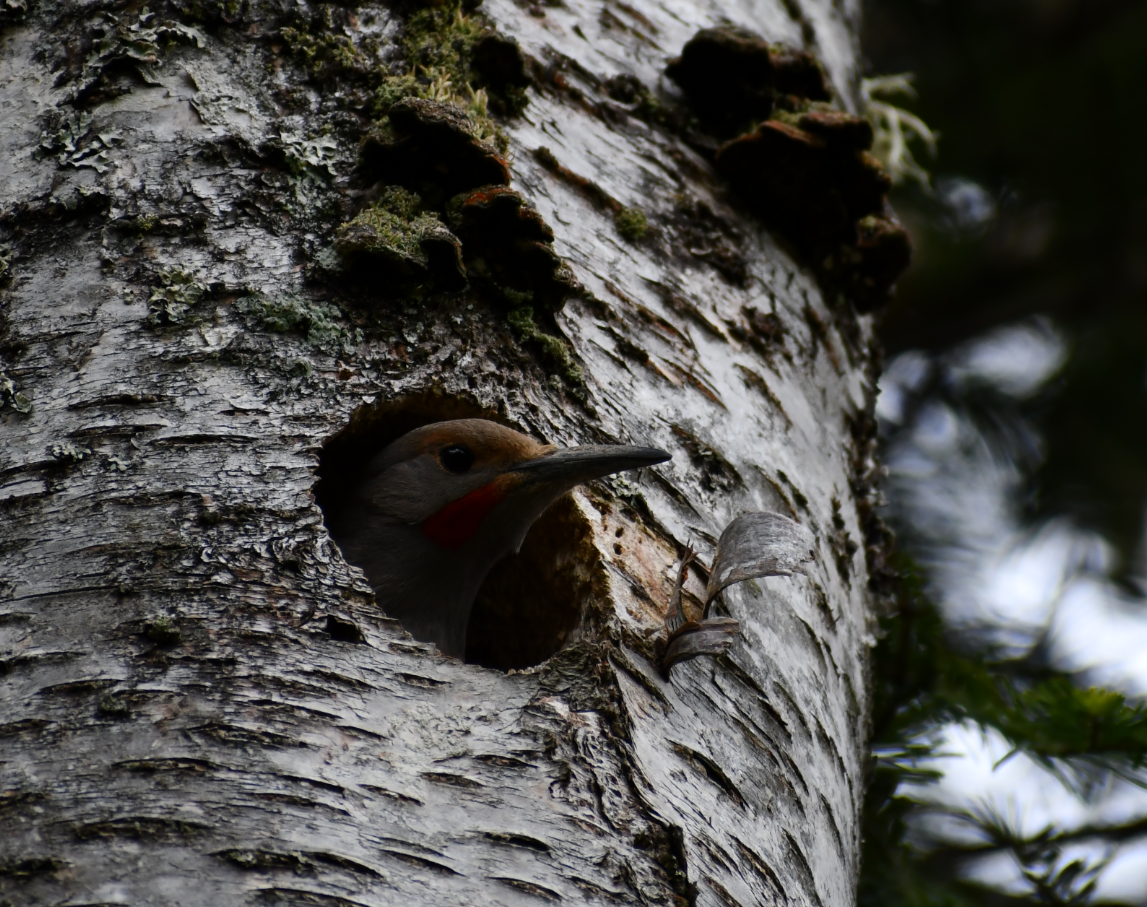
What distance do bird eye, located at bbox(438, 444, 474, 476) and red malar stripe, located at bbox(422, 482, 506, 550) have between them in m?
0.08

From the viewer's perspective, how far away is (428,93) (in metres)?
2.59

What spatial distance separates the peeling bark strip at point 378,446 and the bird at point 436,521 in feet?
0.37

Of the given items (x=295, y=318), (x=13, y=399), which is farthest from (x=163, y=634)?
(x=295, y=318)

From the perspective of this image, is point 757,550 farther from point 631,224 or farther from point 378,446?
point 378,446

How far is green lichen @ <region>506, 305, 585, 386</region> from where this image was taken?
8.21 ft

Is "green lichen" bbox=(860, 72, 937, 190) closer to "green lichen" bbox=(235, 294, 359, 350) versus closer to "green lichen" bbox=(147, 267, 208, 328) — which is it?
"green lichen" bbox=(235, 294, 359, 350)

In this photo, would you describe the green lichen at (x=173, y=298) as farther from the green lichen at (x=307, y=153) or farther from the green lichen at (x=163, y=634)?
the green lichen at (x=163, y=634)

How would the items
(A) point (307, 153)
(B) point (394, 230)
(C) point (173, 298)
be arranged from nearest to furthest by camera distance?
(C) point (173, 298)
(B) point (394, 230)
(A) point (307, 153)

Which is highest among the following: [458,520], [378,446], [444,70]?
[444,70]

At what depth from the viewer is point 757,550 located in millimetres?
2283

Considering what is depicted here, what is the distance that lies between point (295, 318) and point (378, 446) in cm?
110

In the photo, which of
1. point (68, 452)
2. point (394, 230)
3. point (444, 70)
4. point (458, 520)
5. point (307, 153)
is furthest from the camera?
point (458, 520)

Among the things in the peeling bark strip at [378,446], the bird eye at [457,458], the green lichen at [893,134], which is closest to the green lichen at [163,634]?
the peeling bark strip at [378,446]

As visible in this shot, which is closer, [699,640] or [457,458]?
[699,640]
